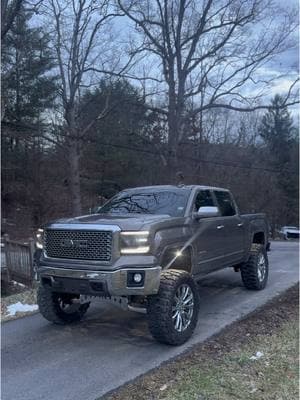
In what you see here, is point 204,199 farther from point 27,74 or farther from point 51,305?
point 27,74

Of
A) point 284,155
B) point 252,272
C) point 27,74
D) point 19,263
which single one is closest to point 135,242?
point 252,272

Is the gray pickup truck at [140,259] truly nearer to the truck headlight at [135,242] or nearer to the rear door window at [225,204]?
the truck headlight at [135,242]

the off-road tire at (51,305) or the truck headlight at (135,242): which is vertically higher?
the truck headlight at (135,242)

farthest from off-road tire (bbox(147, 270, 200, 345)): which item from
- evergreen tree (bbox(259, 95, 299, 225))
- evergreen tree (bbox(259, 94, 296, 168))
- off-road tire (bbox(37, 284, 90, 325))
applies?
evergreen tree (bbox(259, 94, 296, 168))

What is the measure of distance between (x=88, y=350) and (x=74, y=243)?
132 centimetres

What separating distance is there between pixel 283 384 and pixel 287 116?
64324 mm

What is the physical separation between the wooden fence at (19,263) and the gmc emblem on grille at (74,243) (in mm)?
5869

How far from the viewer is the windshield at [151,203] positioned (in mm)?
7184

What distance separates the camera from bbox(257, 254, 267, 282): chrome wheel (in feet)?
31.6

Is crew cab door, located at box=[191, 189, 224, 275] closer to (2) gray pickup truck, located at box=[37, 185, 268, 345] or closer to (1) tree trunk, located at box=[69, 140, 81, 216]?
(2) gray pickup truck, located at box=[37, 185, 268, 345]

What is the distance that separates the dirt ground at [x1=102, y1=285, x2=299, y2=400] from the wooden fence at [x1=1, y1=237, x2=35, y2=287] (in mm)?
6279

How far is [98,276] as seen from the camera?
579 centimetres

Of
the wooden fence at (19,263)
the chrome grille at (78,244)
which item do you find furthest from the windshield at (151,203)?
the wooden fence at (19,263)

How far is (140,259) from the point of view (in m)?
5.89
